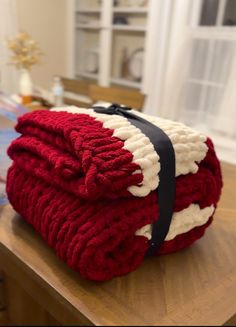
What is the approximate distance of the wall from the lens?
2.40 m

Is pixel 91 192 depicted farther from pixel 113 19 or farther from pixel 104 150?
pixel 113 19

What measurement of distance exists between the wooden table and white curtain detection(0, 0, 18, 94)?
1.97 meters

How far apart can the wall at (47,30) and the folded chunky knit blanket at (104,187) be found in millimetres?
2168

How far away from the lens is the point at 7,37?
2.25 m

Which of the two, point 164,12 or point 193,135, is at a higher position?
point 164,12

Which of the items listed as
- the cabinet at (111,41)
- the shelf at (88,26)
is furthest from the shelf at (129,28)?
the shelf at (88,26)

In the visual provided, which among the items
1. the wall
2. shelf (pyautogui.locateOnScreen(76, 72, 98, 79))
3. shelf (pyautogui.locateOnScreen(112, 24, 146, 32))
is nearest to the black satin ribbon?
shelf (pyautogui.locateOnScreen(112, 24, 146, 32))

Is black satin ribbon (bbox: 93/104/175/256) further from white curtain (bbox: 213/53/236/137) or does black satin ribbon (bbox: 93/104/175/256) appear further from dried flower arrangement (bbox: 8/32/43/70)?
dried flower arrangement (bbox: 8/32/43/70)

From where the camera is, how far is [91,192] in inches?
15.3

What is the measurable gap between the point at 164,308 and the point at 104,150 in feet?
0.66

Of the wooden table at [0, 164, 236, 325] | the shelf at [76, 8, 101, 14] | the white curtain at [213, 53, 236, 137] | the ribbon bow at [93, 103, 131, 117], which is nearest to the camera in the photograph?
the wooden table at [0, 164, 236, 325]

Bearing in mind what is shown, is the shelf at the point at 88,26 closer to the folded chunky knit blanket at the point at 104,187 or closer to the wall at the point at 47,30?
the wall at the point at 47,30

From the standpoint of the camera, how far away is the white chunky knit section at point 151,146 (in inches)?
16.6

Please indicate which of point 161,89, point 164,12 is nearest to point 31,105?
point 161,89
